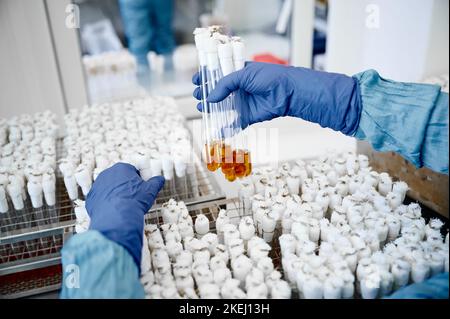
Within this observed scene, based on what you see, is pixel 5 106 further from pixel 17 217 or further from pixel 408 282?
pixel 408 282

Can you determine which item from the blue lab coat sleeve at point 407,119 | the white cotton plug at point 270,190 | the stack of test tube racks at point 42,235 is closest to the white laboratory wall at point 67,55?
the stack of test tube racks at point 42,235

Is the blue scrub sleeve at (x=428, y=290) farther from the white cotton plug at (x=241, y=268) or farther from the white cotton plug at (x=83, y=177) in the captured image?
the white cotton plug at (x=83, y=177)

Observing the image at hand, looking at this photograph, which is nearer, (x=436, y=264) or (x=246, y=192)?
(x=436, y=264)

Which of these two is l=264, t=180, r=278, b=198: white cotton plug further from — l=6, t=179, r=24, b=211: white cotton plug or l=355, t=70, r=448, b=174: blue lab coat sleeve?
l=6, t=179, r=24, b=211: white cotton plug

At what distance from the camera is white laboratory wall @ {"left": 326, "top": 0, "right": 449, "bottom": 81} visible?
2498mm

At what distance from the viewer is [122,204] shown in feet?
4.81

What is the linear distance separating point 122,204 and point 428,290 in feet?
3.11

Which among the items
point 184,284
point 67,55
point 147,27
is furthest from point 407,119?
point 147,27

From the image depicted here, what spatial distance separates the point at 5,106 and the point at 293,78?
2.12 meters

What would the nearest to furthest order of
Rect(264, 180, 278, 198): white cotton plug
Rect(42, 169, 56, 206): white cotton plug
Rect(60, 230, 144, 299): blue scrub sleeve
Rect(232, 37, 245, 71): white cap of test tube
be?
Rect(60, 230, 144, 299): blue scrub sleeve < Rect(232, 37, 245, 71): white cap of test tube < Rect(264, 180, 278, 198): white cotton plug < Rect(42, 169, 56, 206): white cotton plug

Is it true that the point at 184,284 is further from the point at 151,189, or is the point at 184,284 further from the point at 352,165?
the point at 352,165

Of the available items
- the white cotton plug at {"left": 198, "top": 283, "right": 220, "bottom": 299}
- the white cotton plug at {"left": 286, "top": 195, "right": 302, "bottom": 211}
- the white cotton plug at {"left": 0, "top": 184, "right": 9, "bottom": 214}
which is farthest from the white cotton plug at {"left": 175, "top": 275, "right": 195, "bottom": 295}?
the white cotton plug at {"left": 0, "top": 184, "right": 9, "bottom": 214}

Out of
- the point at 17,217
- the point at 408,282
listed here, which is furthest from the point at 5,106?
the point at 408,282

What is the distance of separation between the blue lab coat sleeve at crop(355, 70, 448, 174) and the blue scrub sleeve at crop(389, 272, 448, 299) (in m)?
0.40
